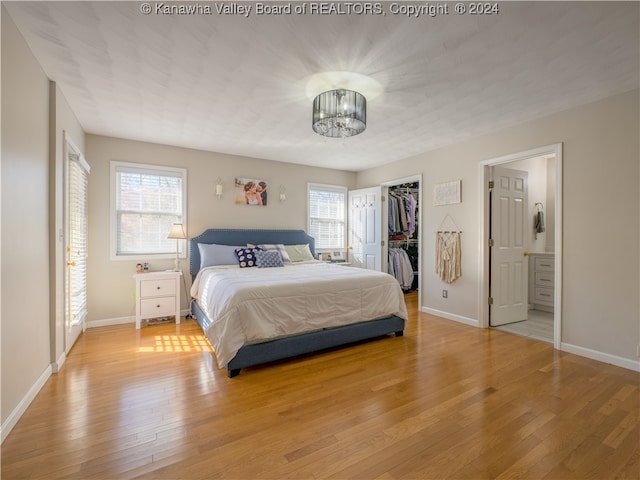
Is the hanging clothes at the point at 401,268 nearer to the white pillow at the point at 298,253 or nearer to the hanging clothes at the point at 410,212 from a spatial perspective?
the hanging clothes at the point at 410,212

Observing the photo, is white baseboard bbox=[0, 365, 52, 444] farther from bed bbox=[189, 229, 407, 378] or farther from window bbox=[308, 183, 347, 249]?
window bbox=[308, 183, 347, 249]

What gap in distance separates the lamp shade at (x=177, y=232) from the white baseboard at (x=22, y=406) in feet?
6.27

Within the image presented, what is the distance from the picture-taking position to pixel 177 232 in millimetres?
4078

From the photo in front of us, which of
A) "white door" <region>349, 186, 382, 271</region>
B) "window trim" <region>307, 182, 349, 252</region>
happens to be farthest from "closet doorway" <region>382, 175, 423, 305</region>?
"window trim" <region>307, 182, 349, 252</region>

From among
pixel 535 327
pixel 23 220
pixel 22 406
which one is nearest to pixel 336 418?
pixel 22 406

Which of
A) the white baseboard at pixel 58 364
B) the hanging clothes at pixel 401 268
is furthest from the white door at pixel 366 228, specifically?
the white baseboard at pixel 58 364

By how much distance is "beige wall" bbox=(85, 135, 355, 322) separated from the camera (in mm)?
3920

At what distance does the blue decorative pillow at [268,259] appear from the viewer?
422cm

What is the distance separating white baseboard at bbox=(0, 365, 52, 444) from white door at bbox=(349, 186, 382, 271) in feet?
14.1

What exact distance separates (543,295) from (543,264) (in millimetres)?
470

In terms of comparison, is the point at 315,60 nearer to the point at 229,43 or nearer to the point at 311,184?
the point at 229,43

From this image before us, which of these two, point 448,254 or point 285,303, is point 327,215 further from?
point 285,303

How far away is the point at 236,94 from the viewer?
9.04 ft

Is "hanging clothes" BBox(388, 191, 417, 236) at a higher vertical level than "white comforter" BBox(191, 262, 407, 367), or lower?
higher
